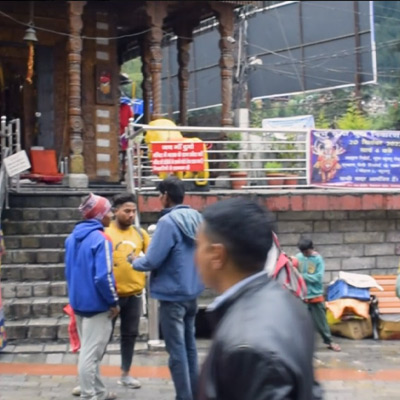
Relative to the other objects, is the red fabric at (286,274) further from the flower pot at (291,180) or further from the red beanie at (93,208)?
the flower pot at (291,180)

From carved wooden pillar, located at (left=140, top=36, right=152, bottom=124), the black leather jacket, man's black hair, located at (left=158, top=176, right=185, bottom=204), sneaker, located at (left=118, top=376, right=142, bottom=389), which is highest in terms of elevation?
carved wooden pillar, located at (left=140, top=36, right=152, bottom=124)

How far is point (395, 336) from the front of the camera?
968 cm

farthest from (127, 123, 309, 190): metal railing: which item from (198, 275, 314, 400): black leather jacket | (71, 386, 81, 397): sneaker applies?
(198, 275, 314, 400): black leather jacket

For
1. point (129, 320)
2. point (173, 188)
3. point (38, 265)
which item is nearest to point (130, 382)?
point (129, 320)

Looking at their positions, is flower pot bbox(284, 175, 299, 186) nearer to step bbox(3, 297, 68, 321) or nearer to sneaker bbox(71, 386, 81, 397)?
step bbox(3, 297, 68, 321)

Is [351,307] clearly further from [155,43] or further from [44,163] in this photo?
[44,163]

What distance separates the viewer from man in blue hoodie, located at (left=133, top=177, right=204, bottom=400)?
5559 mm

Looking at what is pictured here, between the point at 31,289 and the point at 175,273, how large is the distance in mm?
3977

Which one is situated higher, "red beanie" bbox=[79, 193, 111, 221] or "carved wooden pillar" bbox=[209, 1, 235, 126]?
"carved wooden pillar" bbox=[209, 1, 235, 126]

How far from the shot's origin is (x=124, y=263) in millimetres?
6227

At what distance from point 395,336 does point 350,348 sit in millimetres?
910

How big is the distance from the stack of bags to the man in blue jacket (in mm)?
4635

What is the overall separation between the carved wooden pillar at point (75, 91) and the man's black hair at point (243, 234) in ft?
34.1

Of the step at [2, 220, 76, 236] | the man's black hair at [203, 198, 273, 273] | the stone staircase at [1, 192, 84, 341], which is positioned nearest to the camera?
the man's black hair at [203, 198, 273, 273]
